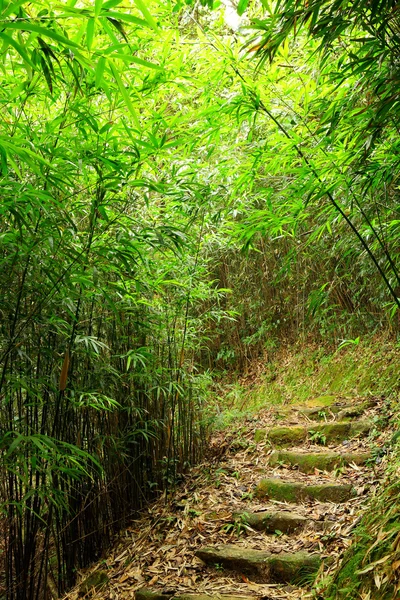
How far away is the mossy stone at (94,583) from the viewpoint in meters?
2.62

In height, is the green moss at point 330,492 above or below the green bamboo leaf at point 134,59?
below

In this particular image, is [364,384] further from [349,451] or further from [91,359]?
[91,359]

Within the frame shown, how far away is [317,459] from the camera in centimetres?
331

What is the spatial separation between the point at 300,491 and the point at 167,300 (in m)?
1.45

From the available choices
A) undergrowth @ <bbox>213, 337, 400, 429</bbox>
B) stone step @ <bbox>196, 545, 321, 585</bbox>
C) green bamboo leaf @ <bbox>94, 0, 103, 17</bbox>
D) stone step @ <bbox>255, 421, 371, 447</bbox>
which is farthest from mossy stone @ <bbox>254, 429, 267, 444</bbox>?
green bamboo leaf @ <bbox>94, 0, 103, 17</bbox>

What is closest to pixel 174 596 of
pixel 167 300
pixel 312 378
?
pixel 167 300

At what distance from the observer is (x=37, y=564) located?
2994 millimetres

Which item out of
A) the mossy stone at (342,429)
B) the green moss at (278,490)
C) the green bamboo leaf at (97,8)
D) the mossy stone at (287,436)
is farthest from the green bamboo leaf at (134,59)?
the mossy stone at (287,436)

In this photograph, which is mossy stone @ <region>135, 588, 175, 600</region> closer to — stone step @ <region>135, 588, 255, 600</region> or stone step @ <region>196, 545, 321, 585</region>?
stone step @ <region>135, 588, 255, 600</region>

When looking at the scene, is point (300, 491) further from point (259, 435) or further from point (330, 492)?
point (259, 435)

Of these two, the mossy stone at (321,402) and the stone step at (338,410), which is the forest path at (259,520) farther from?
the mossy stone at (321,402)

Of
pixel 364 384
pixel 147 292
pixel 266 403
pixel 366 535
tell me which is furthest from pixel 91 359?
pixel 266 403

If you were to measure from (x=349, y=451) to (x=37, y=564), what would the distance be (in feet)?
6.65

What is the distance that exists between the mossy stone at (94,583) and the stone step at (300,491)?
102cm
